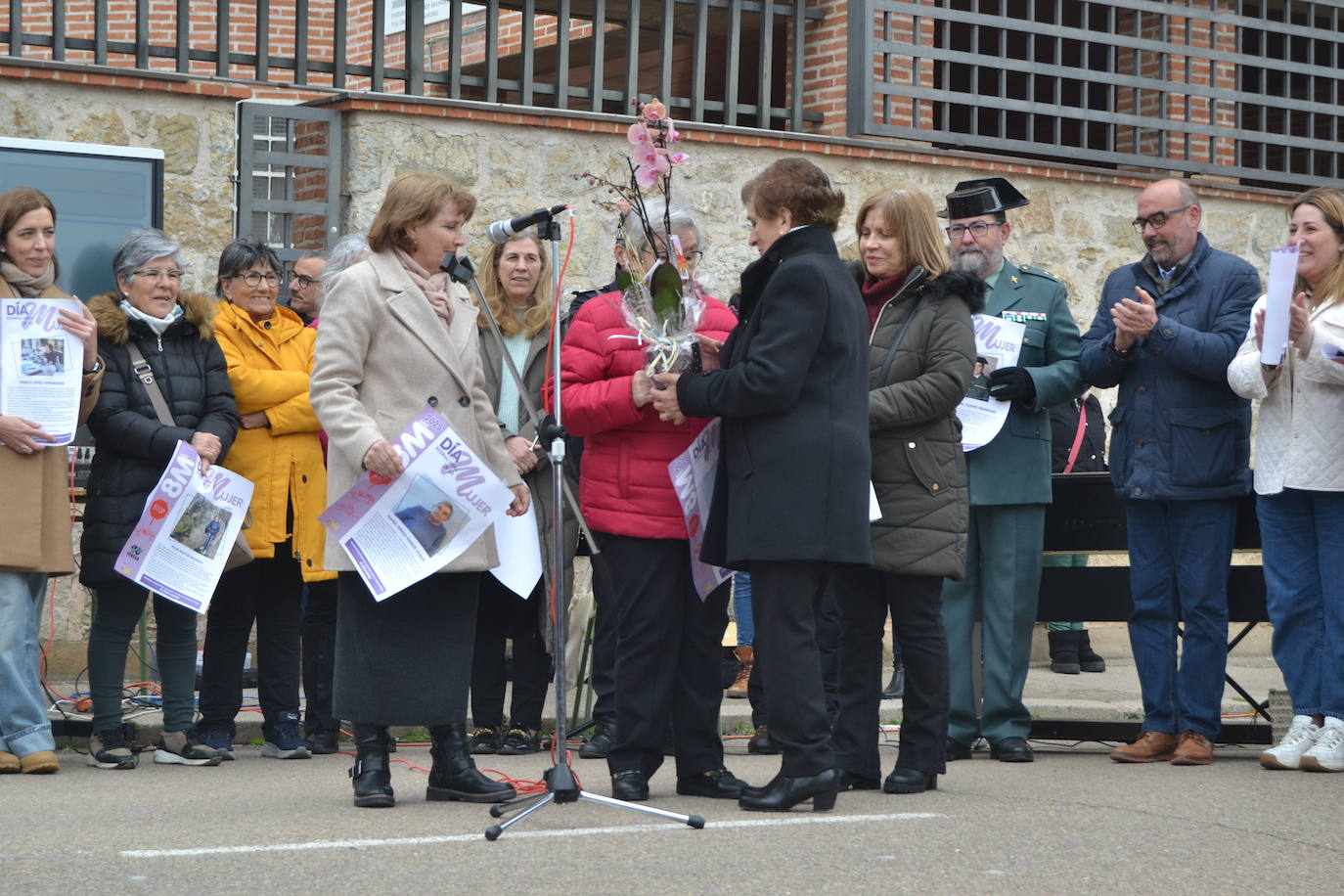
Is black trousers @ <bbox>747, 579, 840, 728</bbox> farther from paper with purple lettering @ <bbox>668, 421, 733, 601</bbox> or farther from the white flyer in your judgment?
the white flyer

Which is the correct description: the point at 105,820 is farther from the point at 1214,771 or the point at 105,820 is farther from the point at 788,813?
the point at 1214,771

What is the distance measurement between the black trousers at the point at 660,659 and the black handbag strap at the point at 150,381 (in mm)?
2149

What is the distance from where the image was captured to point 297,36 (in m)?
11.2

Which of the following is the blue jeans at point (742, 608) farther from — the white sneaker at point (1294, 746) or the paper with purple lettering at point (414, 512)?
the paper with purple lettering at point (414, 512)

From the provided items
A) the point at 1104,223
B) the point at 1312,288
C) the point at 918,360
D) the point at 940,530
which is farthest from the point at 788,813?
the point at 1104,223

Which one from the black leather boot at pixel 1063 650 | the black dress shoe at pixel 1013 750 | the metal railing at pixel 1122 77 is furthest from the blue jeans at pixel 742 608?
the metal railing at pixel 1122 77

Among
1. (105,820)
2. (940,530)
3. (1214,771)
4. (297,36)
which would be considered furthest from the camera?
(297,36)

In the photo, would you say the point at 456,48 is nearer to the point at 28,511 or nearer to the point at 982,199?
the point at 982,199

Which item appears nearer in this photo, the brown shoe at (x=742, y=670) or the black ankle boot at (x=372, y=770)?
the black ankle boot at (x=372, y=770)

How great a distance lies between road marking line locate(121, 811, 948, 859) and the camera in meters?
5.26

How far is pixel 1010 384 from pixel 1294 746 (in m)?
1.70

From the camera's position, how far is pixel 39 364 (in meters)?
7.20

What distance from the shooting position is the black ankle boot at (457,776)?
624 cm

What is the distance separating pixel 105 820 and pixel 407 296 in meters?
1.84
